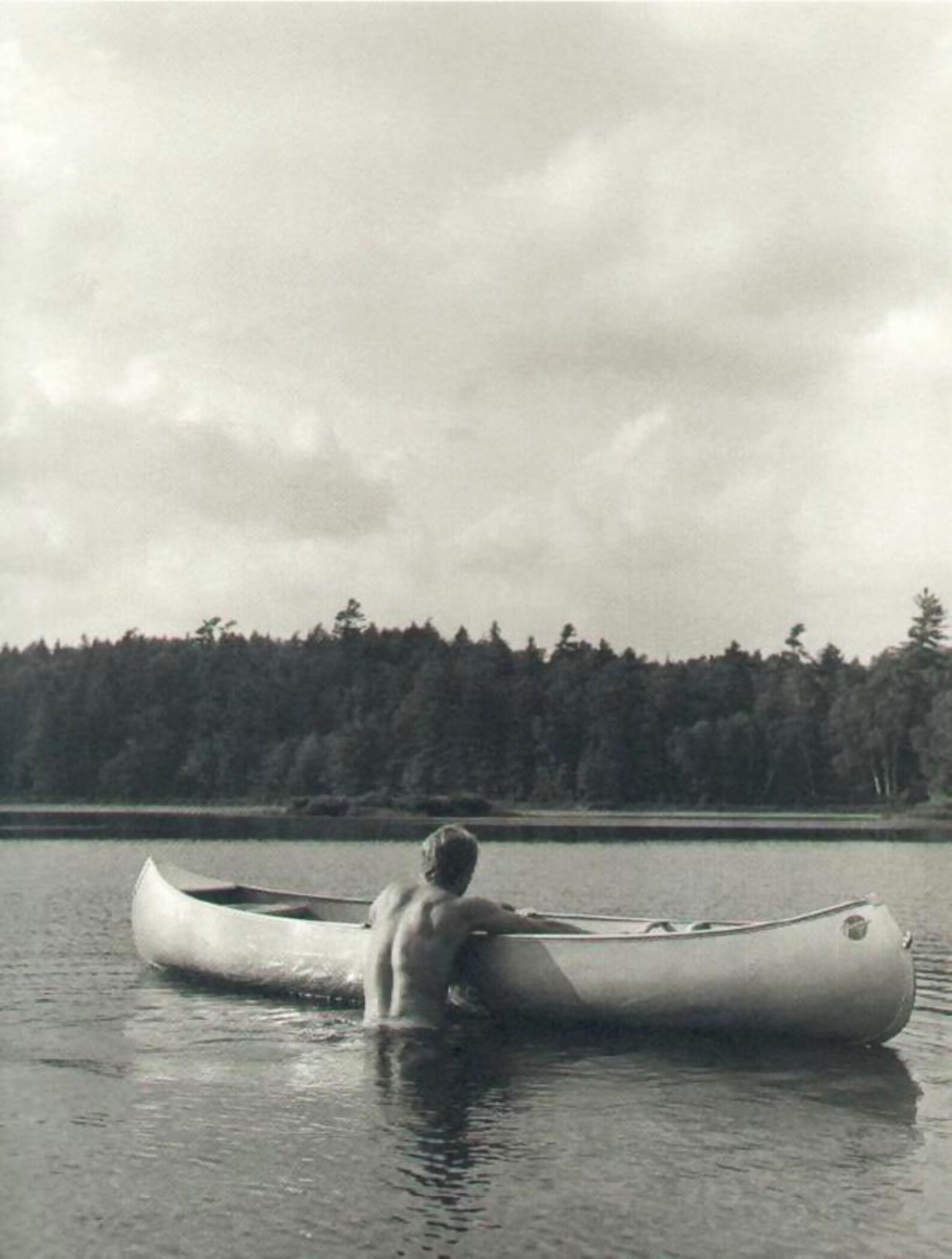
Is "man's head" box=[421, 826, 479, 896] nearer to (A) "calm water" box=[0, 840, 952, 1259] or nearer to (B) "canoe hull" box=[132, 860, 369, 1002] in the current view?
(A) "calm water" box=[0, 840, 952, 1259]

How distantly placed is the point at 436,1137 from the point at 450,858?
12.0 feet

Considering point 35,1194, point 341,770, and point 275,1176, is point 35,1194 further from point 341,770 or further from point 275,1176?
point 341,770

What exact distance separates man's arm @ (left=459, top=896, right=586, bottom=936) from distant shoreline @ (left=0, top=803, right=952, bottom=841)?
44.3 metres

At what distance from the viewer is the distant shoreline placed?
6494 cm

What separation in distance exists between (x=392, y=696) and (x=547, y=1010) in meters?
126

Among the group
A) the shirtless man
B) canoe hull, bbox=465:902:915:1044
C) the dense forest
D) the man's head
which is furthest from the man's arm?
the dense forest

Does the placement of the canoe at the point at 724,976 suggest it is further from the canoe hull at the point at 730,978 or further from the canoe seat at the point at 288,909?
the canoe seat at the point at 288,909

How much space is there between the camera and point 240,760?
5251 inches

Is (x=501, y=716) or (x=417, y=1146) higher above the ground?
(x=501, y=716)

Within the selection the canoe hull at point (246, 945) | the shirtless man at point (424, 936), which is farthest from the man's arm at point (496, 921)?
the canoe hull at point (246, 945)

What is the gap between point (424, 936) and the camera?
13820mm

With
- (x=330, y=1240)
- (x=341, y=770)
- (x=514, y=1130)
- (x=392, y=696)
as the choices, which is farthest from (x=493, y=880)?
(x=392, y=696)

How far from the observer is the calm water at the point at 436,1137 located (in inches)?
330

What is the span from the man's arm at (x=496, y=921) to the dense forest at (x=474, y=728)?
106 m
